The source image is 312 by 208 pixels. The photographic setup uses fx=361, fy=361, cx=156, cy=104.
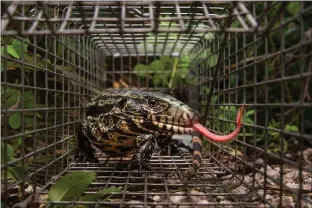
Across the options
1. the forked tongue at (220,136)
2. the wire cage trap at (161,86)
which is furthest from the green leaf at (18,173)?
the forked tongue at (220,136)

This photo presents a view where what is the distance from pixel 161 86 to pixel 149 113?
2099 millimetres

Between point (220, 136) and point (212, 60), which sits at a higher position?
point (212, 60)

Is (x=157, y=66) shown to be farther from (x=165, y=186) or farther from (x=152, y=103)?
(x=165, y=186)

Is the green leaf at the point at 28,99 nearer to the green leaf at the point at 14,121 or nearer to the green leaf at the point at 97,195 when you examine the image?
the green leaf at the point at 14,121

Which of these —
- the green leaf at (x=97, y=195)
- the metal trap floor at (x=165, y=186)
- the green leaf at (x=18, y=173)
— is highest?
the green leaf at (x=18, y=173)

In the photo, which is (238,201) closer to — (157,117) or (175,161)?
(157,117)

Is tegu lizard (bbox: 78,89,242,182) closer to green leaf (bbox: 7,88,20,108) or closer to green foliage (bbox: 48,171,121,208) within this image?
green leaf (bbox: 7,88,20,108)

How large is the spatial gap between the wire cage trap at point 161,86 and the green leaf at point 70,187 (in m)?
0.03

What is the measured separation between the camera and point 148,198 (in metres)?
1.88

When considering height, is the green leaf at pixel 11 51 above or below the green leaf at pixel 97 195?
above

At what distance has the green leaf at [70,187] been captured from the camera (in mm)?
1656

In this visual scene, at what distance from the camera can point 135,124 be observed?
7.75ft

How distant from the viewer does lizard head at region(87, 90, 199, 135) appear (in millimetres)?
2184

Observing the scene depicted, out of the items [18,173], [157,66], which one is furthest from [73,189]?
[157,66]
